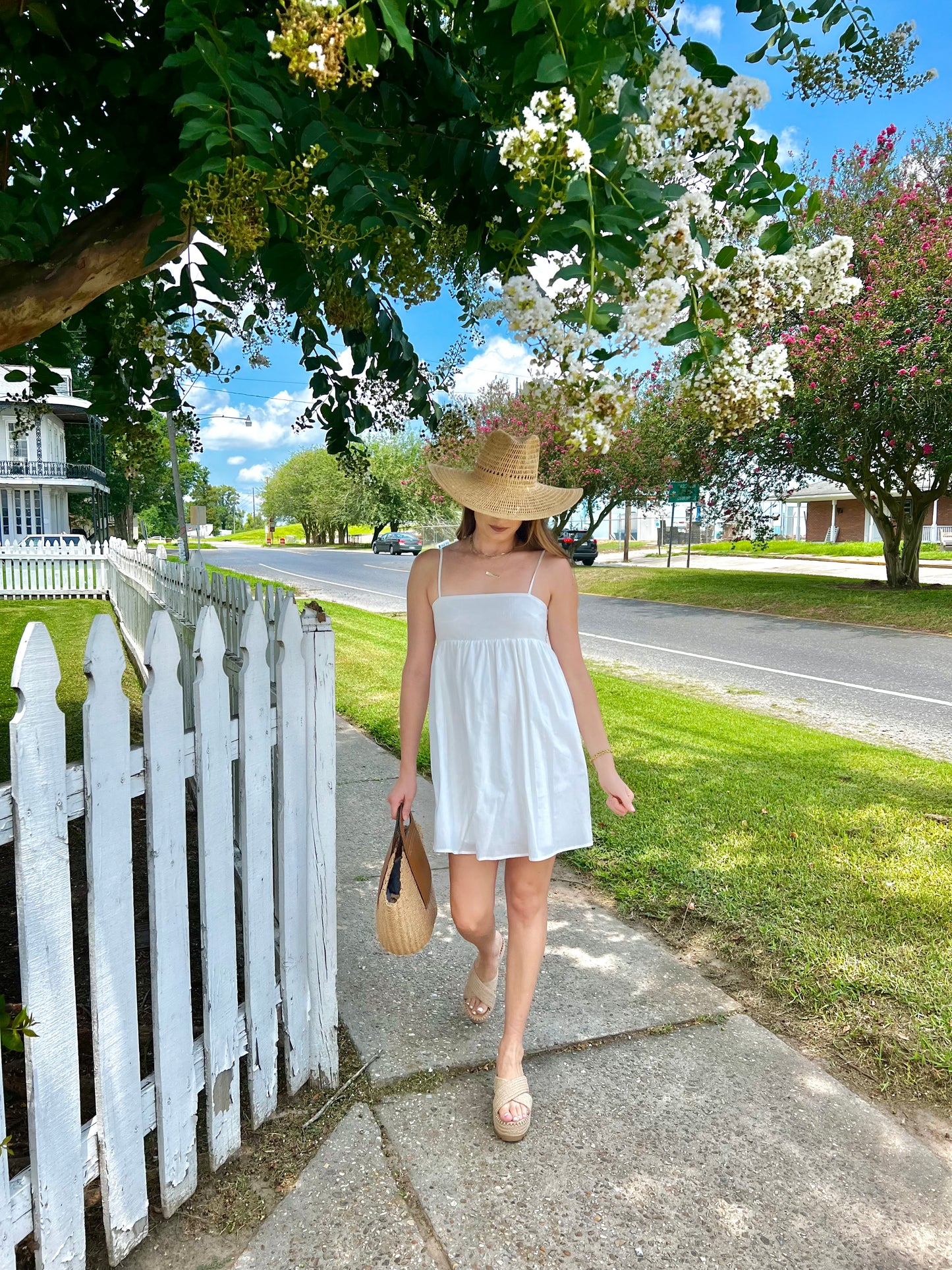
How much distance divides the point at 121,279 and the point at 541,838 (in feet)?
8.23

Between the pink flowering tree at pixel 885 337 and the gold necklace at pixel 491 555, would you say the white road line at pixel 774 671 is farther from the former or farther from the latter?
the gold necklace at pixel 491 555

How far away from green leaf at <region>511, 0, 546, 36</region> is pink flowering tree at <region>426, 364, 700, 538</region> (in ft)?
1.88

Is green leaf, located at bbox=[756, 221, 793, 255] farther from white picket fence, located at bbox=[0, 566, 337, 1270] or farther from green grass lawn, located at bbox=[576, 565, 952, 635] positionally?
green grass lawn, located at bbox=[576, 565, 952, 635]

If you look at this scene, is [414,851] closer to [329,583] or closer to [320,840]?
[320,840]

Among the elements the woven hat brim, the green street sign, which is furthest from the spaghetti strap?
the green street sign

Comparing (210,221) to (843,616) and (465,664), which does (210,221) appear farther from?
(843,616)

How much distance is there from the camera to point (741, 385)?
1.73m

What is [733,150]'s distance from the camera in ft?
5.69

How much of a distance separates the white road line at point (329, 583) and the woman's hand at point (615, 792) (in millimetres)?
16495

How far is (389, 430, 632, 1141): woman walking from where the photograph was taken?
2.31 m

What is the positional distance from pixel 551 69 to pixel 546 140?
0.48 ft

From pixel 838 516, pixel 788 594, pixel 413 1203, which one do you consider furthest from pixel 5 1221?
pixel 838 516

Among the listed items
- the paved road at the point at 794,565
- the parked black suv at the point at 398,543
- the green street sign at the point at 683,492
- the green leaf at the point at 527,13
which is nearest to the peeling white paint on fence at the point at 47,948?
the green leaf at the point at 527,13

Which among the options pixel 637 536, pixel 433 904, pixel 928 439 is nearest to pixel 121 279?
pixel 433 904
